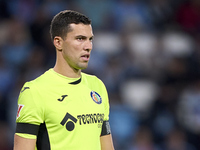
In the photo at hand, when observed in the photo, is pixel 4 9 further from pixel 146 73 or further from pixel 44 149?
pixel 44 149

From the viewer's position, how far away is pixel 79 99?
3523 millimetres

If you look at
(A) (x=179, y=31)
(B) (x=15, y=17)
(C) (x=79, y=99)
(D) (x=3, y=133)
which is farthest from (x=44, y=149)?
(A) (x=179, y=31)

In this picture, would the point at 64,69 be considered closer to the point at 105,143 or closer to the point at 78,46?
the point at 78,46

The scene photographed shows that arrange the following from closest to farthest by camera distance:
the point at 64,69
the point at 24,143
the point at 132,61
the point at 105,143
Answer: the point at 24,143 < the point at 64,69 < the point at 105,143 < the point at 132,61

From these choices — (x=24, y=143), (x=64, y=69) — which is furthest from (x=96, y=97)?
(x=24, y=143)

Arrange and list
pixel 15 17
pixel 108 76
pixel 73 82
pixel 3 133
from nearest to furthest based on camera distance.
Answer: pixel 73 82 → pixel 3 133 → pixel 108 76 → pixel 15 17

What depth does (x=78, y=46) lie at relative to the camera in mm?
3500

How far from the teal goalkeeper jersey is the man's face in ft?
0.60

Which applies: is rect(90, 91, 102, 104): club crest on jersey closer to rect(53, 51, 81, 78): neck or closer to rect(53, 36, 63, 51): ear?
rect(53, 51, 81, 78): neck

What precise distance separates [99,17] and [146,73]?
1.86 m

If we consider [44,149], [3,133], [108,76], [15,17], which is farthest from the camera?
[15,17]

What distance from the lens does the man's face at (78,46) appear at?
11.5 ft

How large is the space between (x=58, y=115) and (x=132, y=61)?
218 inches

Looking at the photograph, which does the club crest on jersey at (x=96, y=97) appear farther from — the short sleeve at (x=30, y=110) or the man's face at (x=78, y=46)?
the short sleeve at (x=30, y=110)
